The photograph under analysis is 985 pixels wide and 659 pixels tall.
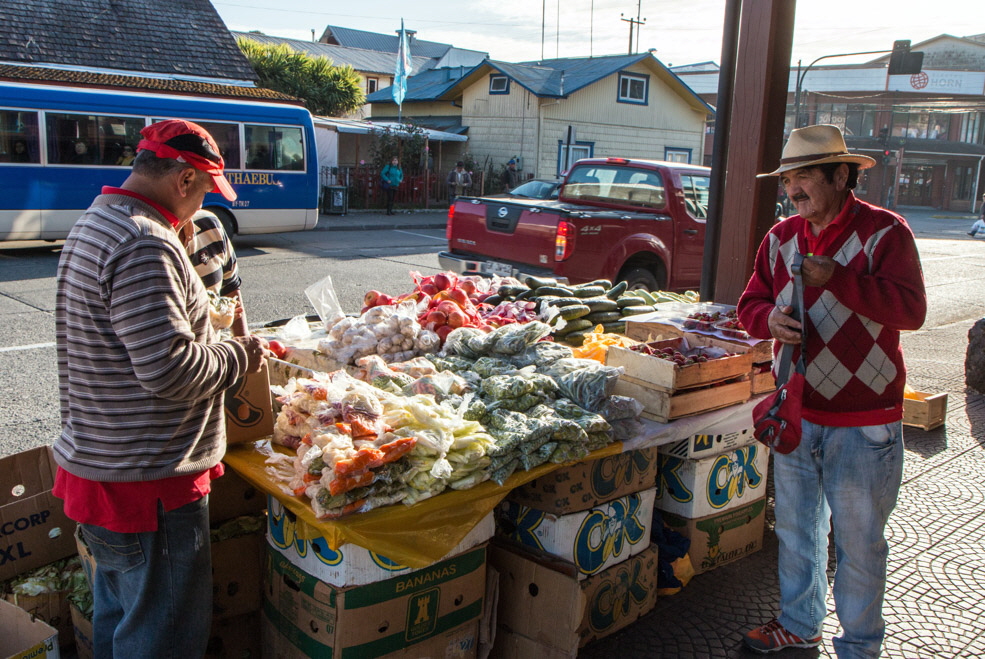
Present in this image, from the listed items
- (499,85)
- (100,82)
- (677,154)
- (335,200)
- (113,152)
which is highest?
(499,85)

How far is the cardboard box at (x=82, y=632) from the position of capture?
9.77 ft

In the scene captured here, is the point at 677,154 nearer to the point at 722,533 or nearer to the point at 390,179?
the point at 390,179

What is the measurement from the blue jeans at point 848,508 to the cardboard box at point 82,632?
9.32 ft

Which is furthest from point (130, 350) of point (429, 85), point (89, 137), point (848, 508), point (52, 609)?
point (429, 85)

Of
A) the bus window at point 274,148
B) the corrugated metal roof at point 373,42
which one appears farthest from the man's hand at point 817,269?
the corrugated metal roof at point 373,42

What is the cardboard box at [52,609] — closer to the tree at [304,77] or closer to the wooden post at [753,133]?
the wooden post at [753,133]

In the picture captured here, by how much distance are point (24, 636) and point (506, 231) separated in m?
6.84

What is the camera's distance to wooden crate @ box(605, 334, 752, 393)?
12.3ft

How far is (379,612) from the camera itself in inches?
111

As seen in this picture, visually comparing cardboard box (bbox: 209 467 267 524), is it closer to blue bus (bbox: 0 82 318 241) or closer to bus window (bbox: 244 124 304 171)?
blue bus (bbox: 0 82 318 241)

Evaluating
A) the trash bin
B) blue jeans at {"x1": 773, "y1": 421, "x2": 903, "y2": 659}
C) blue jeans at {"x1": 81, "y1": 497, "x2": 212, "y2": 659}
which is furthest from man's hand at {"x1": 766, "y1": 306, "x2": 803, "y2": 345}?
the trash bin

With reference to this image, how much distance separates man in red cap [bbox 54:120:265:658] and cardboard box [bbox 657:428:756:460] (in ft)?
7.46

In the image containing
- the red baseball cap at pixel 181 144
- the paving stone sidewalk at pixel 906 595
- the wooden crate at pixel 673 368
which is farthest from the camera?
the wooden crate at pixel 673 368

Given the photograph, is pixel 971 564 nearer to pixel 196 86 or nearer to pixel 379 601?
pixel 379 601
